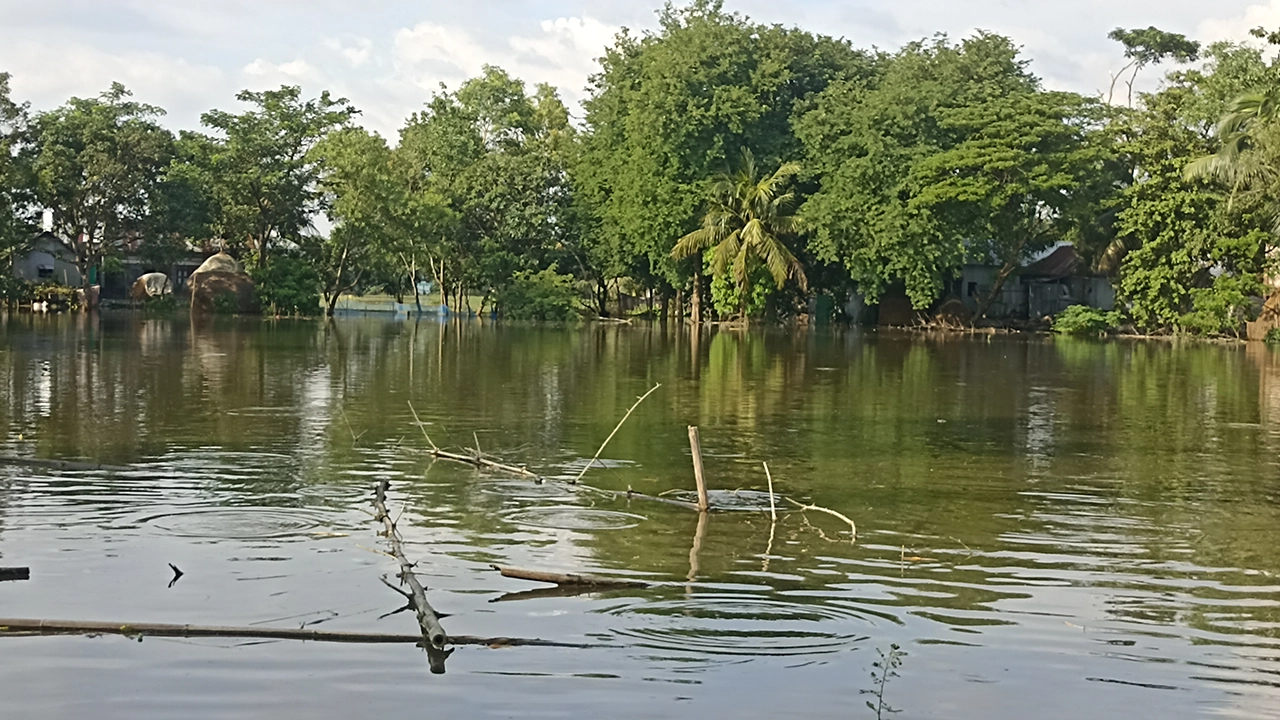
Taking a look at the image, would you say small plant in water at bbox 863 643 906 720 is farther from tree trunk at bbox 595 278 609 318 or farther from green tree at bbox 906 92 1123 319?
tree trunk at bbox 595 278 609 318

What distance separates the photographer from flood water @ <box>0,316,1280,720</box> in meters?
6.94

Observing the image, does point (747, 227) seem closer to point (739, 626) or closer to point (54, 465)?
point (54, 465)

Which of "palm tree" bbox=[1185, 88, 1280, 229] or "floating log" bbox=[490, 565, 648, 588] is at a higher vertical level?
"palm tree" bbox=[1185, 88, 1280, 229]

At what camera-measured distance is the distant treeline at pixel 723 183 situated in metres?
51.0

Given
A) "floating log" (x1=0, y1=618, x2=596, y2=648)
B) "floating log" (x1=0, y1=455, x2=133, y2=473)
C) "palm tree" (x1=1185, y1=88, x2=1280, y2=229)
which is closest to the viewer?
"floating log" (x1=0, y1=618, x2=596, y2=648)

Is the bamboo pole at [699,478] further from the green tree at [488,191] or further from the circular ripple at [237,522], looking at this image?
the green tree at [488,191]

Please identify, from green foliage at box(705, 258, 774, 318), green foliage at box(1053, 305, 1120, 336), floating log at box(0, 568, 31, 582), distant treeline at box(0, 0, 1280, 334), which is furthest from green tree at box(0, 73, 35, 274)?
floating log at box(0, 568, 31, 582)

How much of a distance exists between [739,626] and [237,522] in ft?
15.5

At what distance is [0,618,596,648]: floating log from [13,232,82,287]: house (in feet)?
212

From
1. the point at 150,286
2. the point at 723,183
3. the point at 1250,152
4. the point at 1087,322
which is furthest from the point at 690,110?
the point at 150,286

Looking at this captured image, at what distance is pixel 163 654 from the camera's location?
24.0ft

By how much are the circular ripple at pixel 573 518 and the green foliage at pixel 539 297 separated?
52899mm

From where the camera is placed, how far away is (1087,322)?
54375 millimetres

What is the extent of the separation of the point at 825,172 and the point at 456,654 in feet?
165
